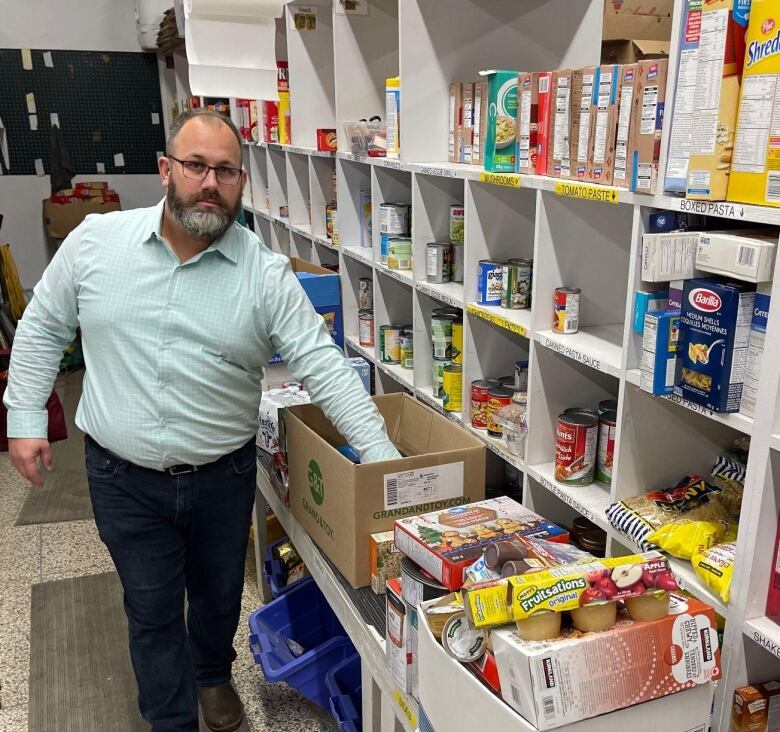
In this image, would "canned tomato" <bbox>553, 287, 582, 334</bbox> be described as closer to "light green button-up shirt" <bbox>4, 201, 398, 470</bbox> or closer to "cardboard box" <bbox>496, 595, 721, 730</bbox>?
"light green button-up shirt" <bbox>4, 201, 398, 470</bbox>

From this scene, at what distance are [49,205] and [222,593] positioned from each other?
5.21m

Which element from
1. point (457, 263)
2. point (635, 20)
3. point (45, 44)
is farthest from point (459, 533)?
point (45, 44)

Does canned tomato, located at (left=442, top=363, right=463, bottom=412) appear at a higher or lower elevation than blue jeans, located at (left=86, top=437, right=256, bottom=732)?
higher

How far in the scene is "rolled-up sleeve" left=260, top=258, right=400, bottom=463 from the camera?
1.96 metres

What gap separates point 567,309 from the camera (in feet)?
6.19

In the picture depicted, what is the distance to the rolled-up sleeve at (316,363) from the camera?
1.96 meters

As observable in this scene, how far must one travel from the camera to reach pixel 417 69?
95.5 inches

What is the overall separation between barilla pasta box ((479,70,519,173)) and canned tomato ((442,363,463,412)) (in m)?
0.68

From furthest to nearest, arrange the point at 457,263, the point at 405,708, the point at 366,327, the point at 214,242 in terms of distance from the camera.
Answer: the point at 366,327 < the point at 457,263 < the point at 214,242 < the point at 405,708

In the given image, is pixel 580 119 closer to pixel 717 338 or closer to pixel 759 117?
pixel 759 117

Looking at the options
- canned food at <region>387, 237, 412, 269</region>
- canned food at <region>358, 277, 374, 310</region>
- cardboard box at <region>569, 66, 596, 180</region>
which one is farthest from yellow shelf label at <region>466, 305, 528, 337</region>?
canned food at <region>358, 277, 374, 310</region>

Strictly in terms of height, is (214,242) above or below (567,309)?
above

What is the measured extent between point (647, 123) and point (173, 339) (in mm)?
1208

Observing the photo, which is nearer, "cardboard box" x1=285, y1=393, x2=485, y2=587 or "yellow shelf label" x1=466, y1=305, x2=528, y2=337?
"cardboard box" x1=285, y1=393, x2=485, y2=587
